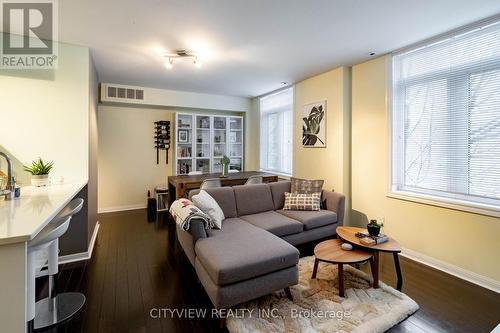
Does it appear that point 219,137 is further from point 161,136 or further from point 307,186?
point 307,186

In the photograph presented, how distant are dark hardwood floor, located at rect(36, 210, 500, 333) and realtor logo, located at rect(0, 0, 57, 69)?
240 centimetres

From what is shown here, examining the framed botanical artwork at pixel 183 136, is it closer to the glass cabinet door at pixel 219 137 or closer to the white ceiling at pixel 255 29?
the glass cabinet door at pixel 219 137

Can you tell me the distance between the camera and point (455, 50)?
2.65 meters

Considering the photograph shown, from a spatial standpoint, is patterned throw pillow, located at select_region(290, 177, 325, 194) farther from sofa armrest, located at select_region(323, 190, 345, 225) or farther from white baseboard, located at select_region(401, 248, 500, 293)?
white baseboard, located at select_region(401, 248, 500, 293)

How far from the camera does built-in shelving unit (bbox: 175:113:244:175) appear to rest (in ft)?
17.7

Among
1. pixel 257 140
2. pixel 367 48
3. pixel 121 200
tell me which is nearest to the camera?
pixel 367 48

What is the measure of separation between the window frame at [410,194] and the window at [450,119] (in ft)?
0.05

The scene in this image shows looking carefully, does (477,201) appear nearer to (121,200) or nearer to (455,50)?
(455,50)

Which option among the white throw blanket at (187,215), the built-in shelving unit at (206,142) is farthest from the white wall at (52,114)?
the built-in shelving unit at (206,142)

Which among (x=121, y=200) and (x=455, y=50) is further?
(x=121, y=200)

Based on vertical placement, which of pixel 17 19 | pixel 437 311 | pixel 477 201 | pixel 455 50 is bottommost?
pixel 437 311

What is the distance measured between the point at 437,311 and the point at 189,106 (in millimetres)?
5147

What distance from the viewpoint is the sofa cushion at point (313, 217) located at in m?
3.08

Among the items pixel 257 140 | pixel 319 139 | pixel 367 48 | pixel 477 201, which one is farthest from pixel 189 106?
pixel 477 201
